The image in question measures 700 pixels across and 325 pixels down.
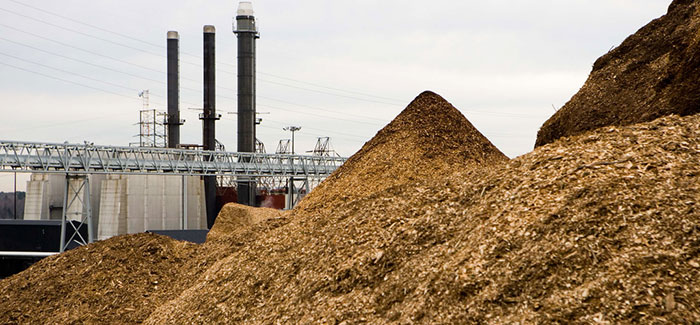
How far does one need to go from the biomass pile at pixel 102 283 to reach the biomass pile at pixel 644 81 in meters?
7.35

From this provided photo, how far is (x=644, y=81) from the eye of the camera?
11.6m

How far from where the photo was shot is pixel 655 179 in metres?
7.61

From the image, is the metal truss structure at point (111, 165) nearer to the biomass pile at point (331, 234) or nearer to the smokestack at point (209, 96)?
the smokestack at point (209, 96)

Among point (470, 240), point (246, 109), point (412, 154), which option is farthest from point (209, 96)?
point (470, 240)

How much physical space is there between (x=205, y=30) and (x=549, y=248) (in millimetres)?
54223

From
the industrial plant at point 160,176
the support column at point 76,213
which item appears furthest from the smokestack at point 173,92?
the support column at point 76,213

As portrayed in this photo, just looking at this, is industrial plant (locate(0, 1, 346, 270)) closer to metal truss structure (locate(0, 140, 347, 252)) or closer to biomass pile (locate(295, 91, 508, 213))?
metal truss structure (locate(0, 140, 347, 252))

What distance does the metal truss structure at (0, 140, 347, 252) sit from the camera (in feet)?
121

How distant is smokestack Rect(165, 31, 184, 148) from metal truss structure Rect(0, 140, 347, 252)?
8.08 metres

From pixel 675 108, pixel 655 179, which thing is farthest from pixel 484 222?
pixel 675 108

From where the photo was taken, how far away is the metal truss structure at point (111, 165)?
121 ft

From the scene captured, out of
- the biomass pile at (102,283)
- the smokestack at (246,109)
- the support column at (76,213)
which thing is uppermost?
the smokestack at (246,109)

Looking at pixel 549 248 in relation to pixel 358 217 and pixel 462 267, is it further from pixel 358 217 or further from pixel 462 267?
pixel 358 217

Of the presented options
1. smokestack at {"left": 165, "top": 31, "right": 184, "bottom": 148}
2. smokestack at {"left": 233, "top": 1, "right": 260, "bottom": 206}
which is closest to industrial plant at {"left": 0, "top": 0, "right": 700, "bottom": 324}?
smokestack at {"left": 233, "top": 1, "right": 260, "bottom": 206}
